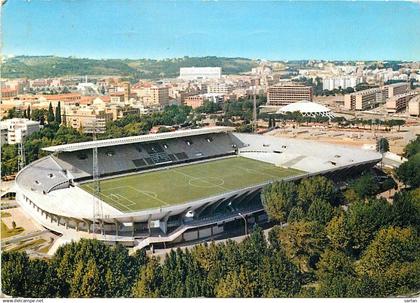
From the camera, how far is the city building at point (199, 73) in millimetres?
8191

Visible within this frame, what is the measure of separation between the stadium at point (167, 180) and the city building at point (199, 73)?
919mm

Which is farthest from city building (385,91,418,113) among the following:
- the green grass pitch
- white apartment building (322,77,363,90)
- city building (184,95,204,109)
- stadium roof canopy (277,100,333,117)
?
city building (184,95,204,109)

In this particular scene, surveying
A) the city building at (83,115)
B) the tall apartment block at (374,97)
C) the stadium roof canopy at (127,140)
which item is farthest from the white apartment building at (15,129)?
the tall apartment block at (374,97)

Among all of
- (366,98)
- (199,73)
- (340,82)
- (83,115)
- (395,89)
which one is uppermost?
(199,73)

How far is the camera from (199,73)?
862 cm

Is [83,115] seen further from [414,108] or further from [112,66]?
[414,108]

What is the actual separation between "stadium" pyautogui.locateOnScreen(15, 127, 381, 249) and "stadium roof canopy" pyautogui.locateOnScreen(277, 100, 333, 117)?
73 cm

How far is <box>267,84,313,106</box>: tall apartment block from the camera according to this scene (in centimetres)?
836

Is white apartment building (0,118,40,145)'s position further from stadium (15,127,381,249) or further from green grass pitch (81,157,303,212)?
green grass pitch (81,157,303,212)

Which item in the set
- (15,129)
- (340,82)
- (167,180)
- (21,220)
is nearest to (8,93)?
(15,129)

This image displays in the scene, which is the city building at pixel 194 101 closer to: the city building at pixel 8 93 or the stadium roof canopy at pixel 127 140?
the stadium roof canopy at pixel 127 140

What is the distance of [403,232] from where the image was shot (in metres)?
4.47

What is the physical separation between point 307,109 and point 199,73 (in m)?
1.82

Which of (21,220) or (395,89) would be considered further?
(395,89)
